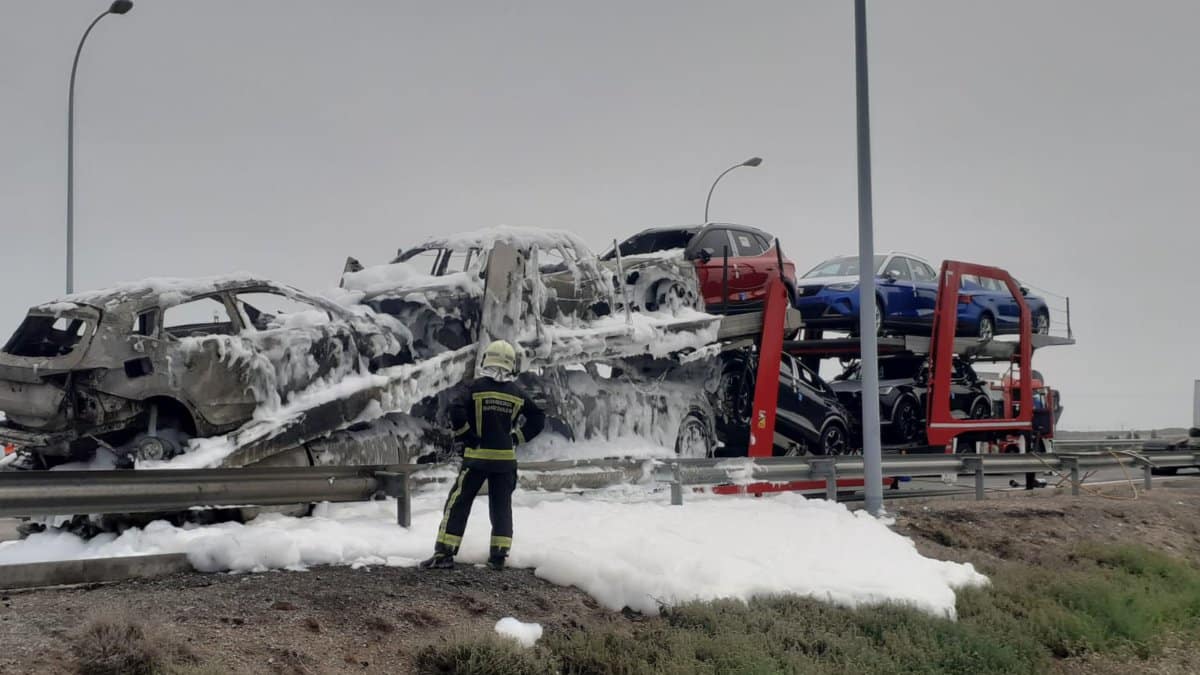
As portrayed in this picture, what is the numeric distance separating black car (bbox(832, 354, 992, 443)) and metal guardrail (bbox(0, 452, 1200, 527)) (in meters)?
2.61

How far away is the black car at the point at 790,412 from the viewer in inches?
510

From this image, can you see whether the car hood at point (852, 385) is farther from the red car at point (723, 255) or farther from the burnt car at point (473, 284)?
the burnt car at point (473, 284)

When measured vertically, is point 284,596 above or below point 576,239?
below

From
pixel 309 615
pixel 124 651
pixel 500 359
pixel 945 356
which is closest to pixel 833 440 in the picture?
pixel 945 356

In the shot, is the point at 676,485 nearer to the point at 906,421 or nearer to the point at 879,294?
the point at 879,294

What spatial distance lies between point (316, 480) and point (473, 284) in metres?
2.96

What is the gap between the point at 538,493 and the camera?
9680mm

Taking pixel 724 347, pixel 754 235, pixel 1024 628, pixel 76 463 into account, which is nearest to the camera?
pixel 1024 628

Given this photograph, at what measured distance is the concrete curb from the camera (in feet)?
19.3

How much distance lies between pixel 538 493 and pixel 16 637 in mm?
5184

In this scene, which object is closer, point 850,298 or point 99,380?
point 99,380

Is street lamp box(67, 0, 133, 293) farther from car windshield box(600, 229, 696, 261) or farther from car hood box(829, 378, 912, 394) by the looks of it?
car hood box(829, 378, 912, 394)

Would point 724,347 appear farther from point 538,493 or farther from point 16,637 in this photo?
point 16,637

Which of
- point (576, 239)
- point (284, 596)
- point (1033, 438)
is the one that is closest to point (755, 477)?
point (576, 239)
